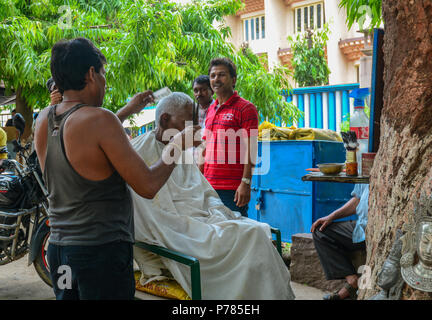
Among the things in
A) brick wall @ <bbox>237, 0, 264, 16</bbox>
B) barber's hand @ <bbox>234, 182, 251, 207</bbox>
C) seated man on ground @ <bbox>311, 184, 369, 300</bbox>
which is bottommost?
seated man on ground @ <bbox>311, 184, 369, 300</bbox>

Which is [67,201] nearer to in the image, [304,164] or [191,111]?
[191,111]

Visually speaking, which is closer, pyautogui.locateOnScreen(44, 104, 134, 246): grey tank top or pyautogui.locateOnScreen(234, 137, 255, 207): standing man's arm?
pyautogui.locateOnScreen(44, 104, 134, 246): grey tank top

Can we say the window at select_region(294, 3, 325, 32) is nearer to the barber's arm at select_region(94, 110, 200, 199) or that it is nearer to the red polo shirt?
the red polo shirt

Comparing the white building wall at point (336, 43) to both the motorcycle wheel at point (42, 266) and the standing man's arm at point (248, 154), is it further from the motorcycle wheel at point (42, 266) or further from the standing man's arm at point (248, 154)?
the motorcycle wheel at point (42, 266)

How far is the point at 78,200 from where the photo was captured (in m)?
1.54

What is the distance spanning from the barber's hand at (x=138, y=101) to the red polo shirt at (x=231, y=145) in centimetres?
104

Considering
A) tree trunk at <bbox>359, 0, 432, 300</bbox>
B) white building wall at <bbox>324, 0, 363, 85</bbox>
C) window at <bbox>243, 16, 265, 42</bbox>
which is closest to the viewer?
tree trunk at <bbox>359, 0, 432, 300</bbox>

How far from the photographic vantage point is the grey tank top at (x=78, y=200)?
152 cm

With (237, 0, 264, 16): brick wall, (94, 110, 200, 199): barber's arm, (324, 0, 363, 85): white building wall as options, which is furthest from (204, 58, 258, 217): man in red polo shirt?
(237, 0, 264, 16): brick wall

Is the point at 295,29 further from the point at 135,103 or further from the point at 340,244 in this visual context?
the point at 135,103

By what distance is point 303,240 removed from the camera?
3863mm

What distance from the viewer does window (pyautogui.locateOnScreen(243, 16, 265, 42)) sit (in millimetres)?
17516

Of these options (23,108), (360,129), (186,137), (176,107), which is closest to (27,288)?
(176,107)

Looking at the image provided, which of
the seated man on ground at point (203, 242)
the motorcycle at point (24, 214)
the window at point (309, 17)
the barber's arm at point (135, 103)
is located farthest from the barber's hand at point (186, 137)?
the window at point (309, 17)
